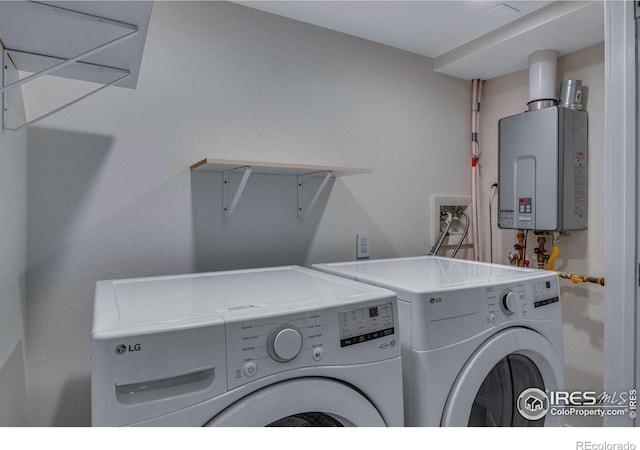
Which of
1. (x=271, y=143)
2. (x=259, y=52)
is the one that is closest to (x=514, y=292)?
(x=271, y=143)

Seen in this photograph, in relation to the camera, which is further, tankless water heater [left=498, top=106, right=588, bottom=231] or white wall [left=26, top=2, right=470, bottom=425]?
tankless water heater [left=498, top=106, right=588, bottom=231]

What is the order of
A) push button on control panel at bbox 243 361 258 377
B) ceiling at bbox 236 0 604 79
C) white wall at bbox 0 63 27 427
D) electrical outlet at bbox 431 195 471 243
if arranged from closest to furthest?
push button on control panel at bbox 243 361 258 377 < white wall at bbox 0 63 27 427 < ceiling at bbox 236 0 604 79 < electrical outlet at bbox 431 195 471 243

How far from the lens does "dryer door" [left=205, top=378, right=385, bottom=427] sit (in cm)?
82

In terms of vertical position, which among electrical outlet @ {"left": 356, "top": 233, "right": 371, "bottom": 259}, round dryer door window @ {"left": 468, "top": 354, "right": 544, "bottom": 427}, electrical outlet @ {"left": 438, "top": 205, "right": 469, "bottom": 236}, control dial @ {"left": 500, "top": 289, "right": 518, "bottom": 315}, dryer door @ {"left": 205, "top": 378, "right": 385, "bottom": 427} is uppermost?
electrical outlet @ {"left": 438, "top": 205, "right": 469, "bottom": 236}

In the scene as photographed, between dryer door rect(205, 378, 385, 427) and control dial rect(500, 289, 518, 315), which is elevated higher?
control dial rect(500, 289, 518, 315)

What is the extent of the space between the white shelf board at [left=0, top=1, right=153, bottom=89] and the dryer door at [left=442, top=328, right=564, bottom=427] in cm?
131

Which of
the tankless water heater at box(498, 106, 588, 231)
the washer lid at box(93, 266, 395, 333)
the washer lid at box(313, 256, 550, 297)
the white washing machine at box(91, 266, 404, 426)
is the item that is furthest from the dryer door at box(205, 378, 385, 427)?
the tankless water heater at box(498, 106, 588, 231)

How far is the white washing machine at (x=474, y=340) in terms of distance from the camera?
1133 mm

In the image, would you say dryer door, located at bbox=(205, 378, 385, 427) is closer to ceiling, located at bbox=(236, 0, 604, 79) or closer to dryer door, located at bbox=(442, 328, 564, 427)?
dryer door, located at bbox=(442, 328, 564, 427)

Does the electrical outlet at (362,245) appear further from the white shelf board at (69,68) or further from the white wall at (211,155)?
the white shelf board at (69,68)

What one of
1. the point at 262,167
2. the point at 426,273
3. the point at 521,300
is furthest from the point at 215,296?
the point at 521,300

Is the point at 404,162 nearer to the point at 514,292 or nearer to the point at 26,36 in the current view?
the point at 514,292

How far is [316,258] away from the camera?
1.89 meters

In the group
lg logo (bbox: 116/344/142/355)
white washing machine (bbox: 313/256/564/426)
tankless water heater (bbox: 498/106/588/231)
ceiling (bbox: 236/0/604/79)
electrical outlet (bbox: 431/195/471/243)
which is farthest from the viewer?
electrical outlet (bbox: 431/195/471/243)
